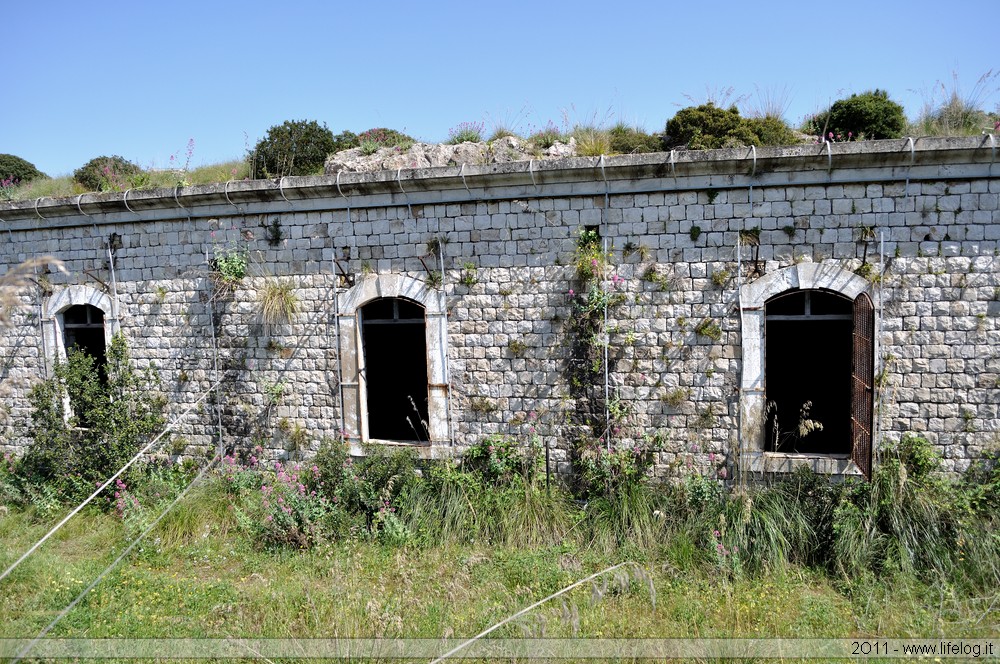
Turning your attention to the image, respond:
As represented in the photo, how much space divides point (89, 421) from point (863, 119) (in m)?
13.0

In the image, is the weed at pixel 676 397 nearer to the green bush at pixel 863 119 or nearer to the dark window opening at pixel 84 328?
the green bush at pixel 863 119

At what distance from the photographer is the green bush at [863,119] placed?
10109 millimetres

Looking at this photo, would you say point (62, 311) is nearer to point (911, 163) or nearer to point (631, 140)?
point (631, 140)

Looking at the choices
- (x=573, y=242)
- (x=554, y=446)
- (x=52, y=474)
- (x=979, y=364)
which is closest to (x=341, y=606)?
(x=554, y=446)

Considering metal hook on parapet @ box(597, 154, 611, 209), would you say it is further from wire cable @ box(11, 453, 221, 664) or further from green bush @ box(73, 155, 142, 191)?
green bush @ box(73, 155, 142, 191)

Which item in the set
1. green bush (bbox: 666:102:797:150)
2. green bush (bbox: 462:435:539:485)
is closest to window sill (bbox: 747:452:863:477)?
green bush (bbox: 462:435:539:485)

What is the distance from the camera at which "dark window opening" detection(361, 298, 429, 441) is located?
7816 mm

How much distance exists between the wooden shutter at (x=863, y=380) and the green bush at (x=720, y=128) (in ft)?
13.8

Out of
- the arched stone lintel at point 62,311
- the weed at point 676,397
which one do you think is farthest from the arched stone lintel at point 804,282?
the arched stone lintel at point 62,311

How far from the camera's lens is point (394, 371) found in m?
8.13

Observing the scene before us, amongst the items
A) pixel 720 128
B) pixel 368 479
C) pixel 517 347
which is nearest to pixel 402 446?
pixel 368 479

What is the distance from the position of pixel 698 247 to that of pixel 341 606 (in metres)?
5.14

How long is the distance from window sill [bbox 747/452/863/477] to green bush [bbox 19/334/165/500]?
7.77 metres

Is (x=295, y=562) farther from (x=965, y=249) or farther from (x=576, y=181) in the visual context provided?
(x=965, y=249)
